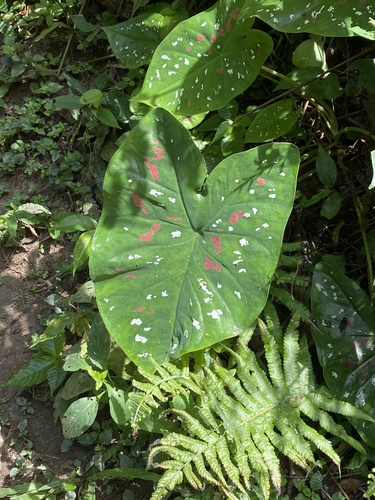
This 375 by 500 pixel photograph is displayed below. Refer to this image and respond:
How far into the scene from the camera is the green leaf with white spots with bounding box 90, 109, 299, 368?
168 cm

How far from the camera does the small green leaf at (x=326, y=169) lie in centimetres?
213

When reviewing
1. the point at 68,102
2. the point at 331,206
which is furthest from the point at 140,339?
the point at 68,102

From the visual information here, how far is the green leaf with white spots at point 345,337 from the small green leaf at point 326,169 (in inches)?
15.4

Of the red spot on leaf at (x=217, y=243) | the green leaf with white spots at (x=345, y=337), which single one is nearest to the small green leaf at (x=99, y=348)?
the red spot on leaf at (x=217, y=243)

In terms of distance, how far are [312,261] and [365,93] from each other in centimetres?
75

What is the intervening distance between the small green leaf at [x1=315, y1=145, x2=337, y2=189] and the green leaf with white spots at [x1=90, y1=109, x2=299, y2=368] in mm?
438

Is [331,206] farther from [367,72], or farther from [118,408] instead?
[118,408]

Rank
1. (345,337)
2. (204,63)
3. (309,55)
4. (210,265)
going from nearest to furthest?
1. (210,265)
2. (345,337)
3. (204,63)
4. (309,55)

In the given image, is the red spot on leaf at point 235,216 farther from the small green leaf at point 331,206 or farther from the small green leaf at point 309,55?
the small green leaf at point 309,55

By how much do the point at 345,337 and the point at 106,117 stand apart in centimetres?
140

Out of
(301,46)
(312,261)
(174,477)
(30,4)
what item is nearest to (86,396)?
(174,477)

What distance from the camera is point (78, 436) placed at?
79.7 inches

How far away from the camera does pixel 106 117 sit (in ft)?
7.96

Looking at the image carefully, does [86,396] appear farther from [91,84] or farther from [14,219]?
[91,84]
